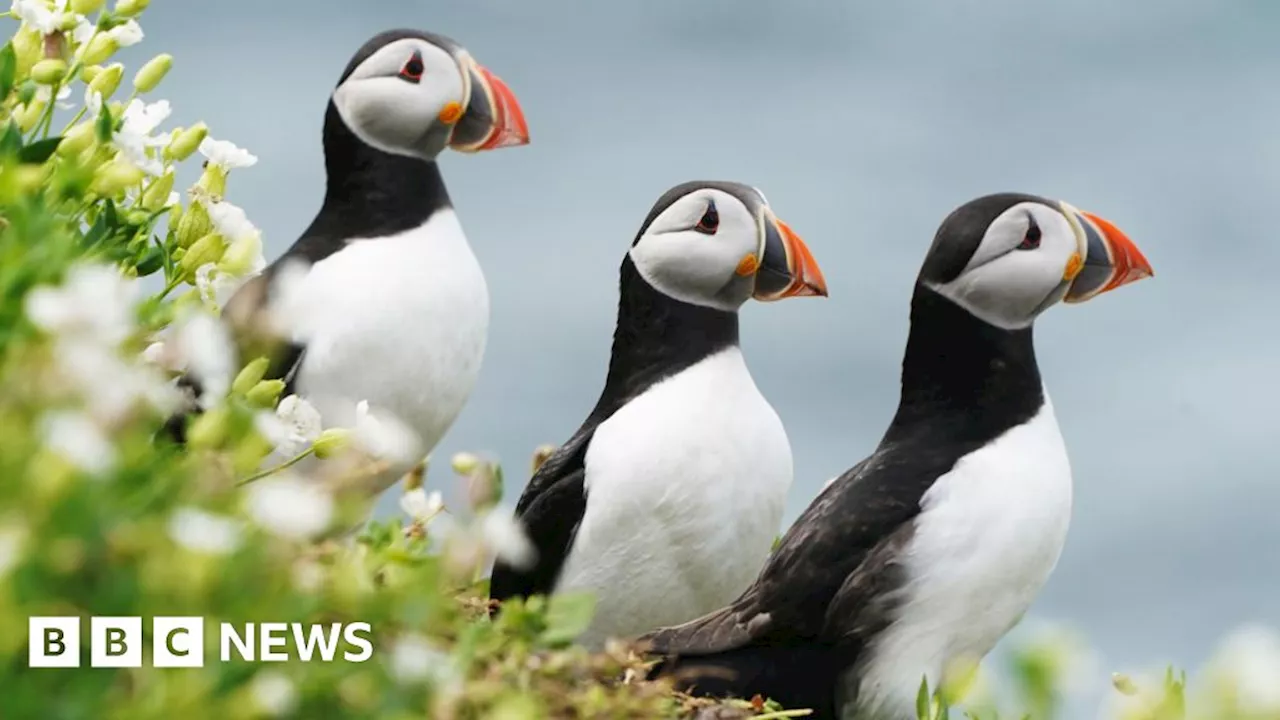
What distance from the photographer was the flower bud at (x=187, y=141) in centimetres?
509

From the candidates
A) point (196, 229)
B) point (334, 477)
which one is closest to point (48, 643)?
point (334, 477)

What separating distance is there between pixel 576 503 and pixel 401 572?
6.48 ft

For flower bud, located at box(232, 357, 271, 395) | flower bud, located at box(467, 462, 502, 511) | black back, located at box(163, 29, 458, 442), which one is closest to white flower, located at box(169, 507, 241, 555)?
flower bud, located at box(467, 462, 502, 511)

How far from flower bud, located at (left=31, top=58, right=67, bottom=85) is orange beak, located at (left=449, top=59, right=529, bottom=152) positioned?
4.61ft

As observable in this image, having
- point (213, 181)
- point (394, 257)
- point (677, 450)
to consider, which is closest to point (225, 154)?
point (213, 181)

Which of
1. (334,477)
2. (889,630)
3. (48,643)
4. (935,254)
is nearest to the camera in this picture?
(48,643)

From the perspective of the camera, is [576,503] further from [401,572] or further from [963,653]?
[401,572]

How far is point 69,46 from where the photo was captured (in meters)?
5.19

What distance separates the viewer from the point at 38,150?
14.4 ft

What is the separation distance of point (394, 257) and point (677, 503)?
1220 mm

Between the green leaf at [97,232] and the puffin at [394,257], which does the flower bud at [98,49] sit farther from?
the puffin at [394,257]

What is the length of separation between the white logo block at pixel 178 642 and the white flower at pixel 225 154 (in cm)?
299

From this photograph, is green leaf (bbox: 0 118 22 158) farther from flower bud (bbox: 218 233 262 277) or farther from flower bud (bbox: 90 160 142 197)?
flower bud (bbox: 218 233 262 277)

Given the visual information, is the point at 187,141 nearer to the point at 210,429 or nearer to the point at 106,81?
the point at 106,81
